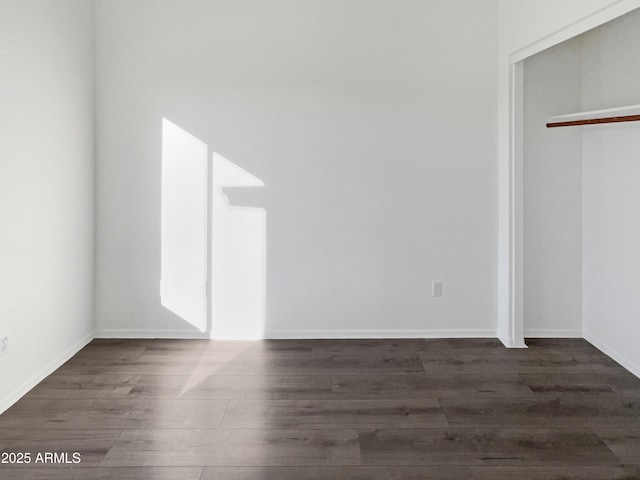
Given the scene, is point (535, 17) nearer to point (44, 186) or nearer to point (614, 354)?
point (614, 354)

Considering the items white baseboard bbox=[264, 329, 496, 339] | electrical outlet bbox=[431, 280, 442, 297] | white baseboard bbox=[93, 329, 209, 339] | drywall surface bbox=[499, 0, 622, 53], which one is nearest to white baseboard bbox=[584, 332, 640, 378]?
white baseboard bbox=[264, 329, 496, 339]

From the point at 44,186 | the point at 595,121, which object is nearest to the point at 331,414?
the point at 44,186

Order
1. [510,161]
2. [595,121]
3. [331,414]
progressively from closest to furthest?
[331,414], [595,121], [510,161]

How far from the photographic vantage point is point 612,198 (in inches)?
149

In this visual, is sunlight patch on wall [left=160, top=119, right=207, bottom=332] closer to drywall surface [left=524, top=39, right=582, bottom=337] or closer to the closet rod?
drywall surface [left=524, top=39, right=582, bottom=337]

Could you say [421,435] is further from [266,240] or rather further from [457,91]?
[457,91]

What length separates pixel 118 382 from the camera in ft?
11.2

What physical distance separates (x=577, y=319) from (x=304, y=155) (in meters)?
2.38

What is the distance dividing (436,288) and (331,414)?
1.66m

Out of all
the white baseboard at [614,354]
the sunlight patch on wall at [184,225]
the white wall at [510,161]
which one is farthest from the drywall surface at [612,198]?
the sunlight patch on wall at [184,225]

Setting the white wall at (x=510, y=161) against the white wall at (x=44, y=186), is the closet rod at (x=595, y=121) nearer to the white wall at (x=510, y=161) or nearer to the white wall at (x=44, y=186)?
the white wall at (x=510, y=161)

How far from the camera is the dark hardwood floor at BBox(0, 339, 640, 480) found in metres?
2.44

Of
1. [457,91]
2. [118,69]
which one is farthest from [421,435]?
[118,69]

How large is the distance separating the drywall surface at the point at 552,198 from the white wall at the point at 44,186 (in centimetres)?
316
